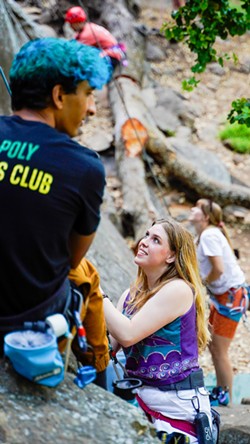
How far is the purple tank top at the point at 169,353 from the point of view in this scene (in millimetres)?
2955

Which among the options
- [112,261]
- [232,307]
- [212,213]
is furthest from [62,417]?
[112,261]

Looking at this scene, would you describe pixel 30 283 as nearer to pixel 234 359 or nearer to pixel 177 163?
pixel 234 359

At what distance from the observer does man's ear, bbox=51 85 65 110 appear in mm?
2221

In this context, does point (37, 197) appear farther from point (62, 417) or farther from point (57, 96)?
point (62, 417)

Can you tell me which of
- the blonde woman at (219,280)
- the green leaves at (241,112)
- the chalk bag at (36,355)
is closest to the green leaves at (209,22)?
the green leaves at (241,112)

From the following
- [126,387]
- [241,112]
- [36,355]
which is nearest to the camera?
[36,355]

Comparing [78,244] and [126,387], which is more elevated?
[78,244]

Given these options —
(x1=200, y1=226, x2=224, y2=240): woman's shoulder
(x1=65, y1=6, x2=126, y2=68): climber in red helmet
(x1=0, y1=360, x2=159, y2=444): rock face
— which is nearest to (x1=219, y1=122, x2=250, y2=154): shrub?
(x1=65, y1=6, x2=126, y2=68): climber in red helmet

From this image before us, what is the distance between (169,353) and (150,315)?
0.20 meters

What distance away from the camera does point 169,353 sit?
2963 millimetres

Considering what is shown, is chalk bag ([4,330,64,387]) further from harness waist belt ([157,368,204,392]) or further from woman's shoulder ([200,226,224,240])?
woman's shoulder ([200,226,224,240])

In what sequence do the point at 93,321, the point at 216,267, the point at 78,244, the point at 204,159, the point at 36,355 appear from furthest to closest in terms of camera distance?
the point at 204,159 → the point at 216,267 → the point at 93,321 → the point at 78,244 → the point at 36,355

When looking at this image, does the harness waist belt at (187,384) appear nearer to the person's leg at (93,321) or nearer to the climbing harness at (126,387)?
the climbing harness at (126,387)

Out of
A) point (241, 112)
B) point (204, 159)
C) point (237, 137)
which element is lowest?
point (204, 159)
